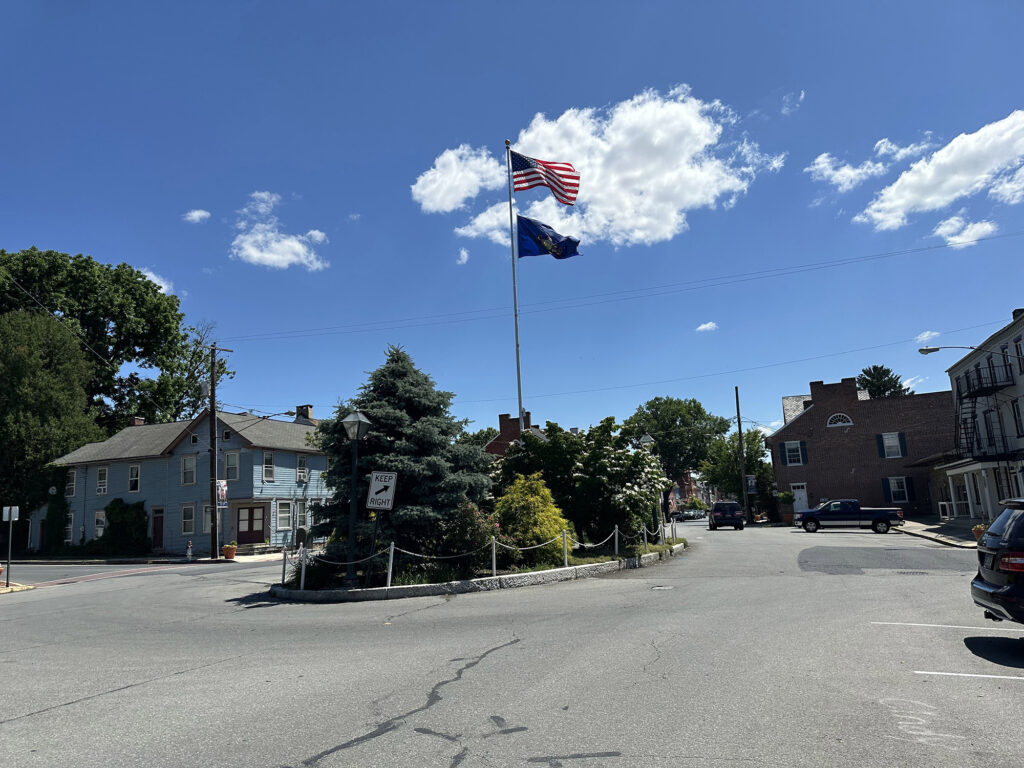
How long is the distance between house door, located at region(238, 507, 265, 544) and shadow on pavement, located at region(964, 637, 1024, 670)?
37843mm

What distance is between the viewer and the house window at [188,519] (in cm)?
3981

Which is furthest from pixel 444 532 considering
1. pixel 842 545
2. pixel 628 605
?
pixel 842 545

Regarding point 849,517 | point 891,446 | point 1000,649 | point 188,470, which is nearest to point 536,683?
point 1000,649

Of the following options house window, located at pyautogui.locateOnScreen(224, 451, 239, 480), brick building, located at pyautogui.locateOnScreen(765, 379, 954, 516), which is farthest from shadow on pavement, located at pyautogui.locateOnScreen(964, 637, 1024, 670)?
brick building, located at pyautogui.locateOnScreen(765, 379, 954, 516)

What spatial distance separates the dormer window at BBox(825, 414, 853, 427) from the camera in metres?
48.0

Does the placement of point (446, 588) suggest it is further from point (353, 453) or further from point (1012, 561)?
point (1012, 561)

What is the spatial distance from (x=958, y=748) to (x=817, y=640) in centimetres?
375

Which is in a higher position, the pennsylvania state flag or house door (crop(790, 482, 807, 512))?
the pennsylvania state flag

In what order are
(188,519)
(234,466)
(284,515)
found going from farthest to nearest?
(284,515) → (188,519) → (234,466)

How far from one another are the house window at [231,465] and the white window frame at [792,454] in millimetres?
37343

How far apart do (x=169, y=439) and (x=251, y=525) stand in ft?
28.0

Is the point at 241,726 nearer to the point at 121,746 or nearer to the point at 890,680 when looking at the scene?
the point at 121,746

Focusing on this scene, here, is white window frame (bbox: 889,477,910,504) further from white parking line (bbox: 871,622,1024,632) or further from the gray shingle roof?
white parking line (bbox: 871,622,1024,632)

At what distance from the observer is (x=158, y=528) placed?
134 ft
